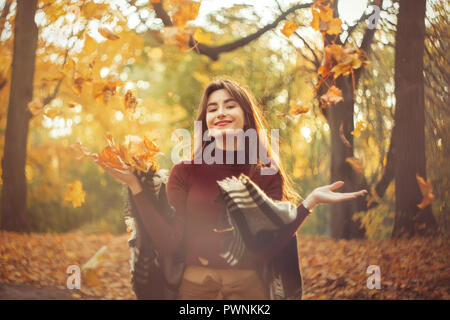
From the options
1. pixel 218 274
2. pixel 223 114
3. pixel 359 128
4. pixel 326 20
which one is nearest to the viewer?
pixel 218 274

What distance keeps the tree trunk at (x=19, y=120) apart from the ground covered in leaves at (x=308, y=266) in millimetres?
187

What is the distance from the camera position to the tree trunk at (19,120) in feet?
8.22

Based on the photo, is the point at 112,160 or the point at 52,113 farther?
the point at 52,113

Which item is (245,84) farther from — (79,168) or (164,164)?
(79,168)

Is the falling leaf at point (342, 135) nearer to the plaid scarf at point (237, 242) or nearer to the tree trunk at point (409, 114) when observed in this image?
the tree trunk at point (409, 114)

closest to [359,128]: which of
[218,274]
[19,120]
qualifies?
[218,274]

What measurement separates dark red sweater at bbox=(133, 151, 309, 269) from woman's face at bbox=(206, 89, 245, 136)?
0.23 m

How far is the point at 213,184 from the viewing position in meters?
2.04

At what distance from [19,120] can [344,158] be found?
2357 millimetres

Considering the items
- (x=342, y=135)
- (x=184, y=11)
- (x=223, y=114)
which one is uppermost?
(x=184, y=11)

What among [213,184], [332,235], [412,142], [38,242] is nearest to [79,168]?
[38,242]

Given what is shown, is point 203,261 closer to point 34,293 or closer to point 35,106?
point 34,293

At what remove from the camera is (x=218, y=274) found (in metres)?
1.98
